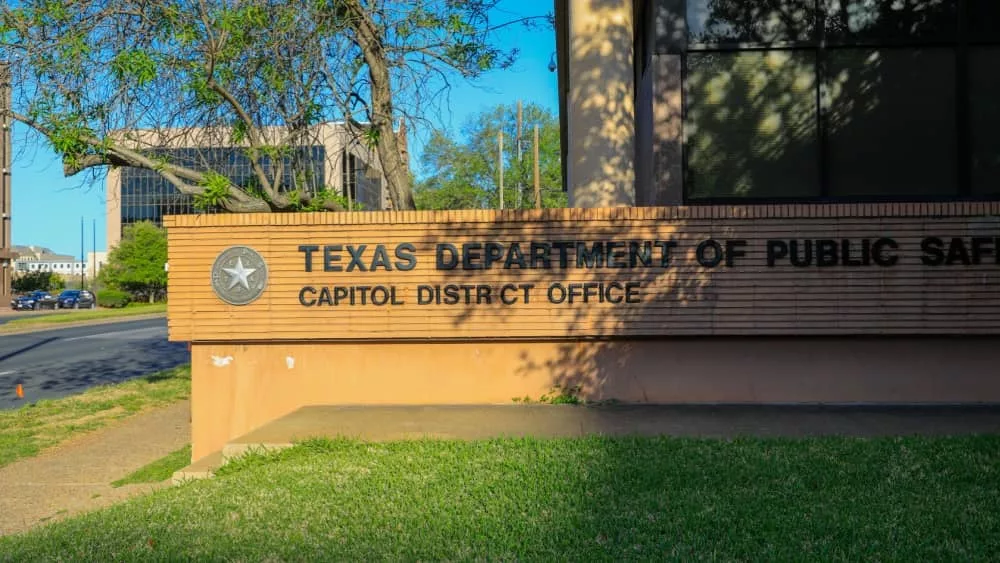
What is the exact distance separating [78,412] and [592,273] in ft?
30.3

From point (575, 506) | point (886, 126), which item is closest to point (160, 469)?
point (575, 506)

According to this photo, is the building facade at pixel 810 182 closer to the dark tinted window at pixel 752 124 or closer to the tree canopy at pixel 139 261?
the dark tinted window at pixel 752 124

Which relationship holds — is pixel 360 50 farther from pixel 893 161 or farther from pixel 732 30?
pixel 893 161

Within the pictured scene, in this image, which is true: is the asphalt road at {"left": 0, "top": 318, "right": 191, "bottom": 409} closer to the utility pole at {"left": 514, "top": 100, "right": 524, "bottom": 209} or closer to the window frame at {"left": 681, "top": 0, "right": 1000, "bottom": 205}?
the window frame at {"left": 681, "top": 0, "right": 1000, "bottom": 205}

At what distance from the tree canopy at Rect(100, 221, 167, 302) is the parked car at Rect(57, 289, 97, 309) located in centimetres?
256

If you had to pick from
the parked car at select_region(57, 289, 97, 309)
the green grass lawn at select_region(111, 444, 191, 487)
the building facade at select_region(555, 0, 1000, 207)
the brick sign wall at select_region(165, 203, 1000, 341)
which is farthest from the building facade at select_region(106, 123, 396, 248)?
the parked car at select_region(57, 289, 97, 309)

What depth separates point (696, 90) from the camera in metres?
11.5

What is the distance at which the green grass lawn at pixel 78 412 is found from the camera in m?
12.5

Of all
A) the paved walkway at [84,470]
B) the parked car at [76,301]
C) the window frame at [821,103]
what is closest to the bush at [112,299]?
the parked car at [76,301]

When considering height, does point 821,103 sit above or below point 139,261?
below

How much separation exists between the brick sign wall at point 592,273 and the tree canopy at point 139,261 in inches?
2663

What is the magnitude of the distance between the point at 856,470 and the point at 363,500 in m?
3.48

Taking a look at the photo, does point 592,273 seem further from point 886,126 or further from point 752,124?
point 886,126

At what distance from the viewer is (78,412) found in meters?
15.2
